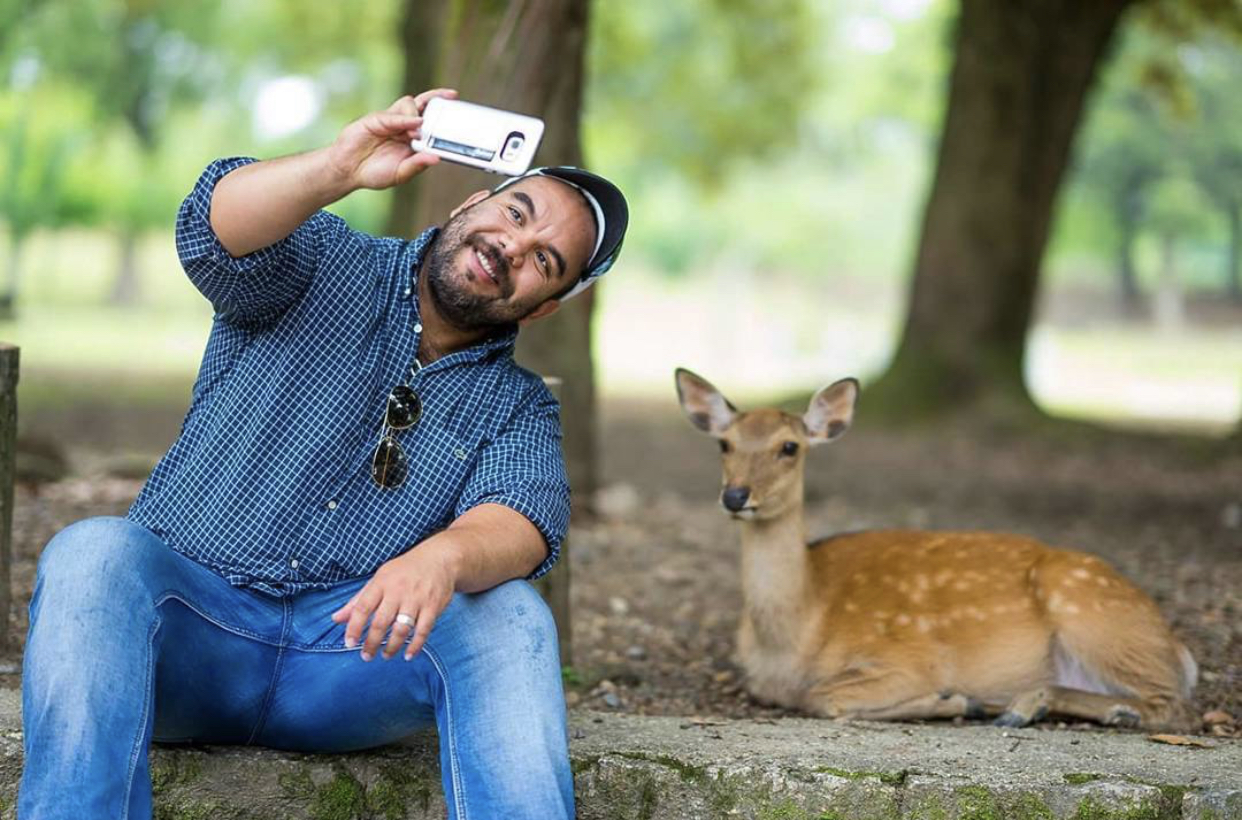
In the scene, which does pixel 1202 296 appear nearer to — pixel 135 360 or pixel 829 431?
pixel 135 360

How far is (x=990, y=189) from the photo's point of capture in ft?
41.0

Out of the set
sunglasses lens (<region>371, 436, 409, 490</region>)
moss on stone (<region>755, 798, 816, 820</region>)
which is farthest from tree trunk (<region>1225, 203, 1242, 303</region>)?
sunglasses lens (<region>371, 436, 409, 490</region>)

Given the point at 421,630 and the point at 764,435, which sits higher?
the point at 764,435

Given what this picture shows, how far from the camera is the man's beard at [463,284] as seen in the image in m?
3.31

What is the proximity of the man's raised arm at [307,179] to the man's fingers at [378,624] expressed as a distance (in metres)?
0.75

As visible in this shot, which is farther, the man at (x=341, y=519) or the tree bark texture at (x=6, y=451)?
the tree bark texture at (x=6, y=451)

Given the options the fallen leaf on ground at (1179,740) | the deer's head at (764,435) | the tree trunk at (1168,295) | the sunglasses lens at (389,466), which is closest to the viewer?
the sunglasses lens at (389,466)

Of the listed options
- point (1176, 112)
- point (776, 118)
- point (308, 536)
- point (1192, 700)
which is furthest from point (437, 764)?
point (776, 118)

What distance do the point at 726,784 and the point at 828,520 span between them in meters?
4.78

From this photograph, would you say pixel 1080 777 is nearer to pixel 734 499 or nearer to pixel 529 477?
pixel 529 477

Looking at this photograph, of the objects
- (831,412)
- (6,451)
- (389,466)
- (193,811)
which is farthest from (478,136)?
(831,412)

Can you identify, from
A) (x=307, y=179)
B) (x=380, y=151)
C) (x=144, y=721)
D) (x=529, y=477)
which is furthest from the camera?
(x=529, y=477)

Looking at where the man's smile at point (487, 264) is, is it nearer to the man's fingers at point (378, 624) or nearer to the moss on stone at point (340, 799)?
the man's fingers at point (378, 624)

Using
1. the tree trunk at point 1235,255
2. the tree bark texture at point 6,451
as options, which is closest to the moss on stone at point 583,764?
the tree bark texture at point 6,451
